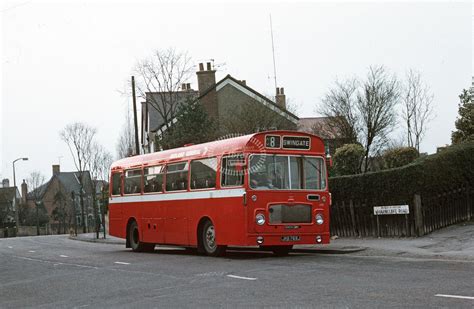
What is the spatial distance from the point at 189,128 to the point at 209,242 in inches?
905

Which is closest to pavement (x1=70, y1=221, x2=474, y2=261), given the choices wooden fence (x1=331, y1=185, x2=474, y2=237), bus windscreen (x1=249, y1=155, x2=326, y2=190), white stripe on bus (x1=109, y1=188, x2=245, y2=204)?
wooden fence (x1=331, y1=185, x2=474, y2=237)

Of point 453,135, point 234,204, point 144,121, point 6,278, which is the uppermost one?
point 144,121

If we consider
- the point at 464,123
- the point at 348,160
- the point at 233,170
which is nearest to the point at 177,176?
the point at 233,170

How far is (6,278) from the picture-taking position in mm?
16969

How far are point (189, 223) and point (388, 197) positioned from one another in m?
6.18

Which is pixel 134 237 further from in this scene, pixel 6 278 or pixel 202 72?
pixel 202 72

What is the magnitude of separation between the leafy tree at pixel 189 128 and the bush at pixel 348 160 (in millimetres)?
12483

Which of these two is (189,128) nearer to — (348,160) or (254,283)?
(348,160)

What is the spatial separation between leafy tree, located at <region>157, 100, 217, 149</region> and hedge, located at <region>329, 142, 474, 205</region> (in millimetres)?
19376

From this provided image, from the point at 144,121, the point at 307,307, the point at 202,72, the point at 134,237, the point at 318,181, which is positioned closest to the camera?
the point at 307,307

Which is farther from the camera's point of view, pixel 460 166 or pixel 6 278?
pixel 460 166

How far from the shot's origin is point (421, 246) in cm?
1756

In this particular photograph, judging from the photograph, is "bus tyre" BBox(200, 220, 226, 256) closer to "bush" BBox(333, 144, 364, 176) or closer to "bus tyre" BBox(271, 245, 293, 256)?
"bus tyre" BBox(271, 245, 293, 256)

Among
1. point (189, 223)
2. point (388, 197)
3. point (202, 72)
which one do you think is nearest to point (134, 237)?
point (189, 223)
